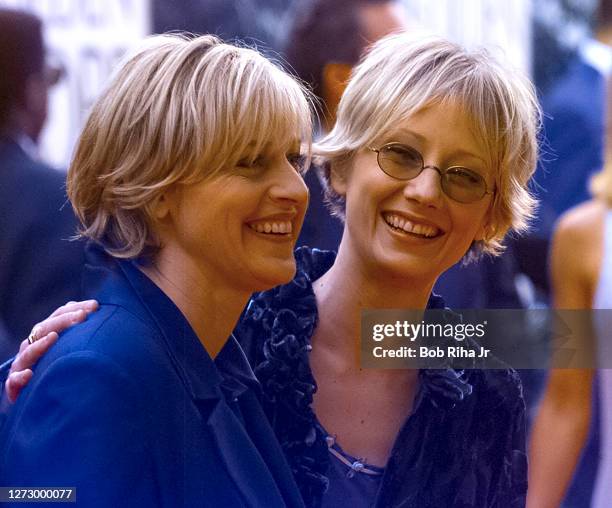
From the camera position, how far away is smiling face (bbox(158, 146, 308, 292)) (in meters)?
2.26

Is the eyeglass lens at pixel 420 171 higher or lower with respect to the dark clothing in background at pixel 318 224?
higher

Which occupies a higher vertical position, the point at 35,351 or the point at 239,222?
the point at 239,222

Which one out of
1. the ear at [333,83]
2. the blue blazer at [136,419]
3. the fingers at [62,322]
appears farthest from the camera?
the ear at [333,83]

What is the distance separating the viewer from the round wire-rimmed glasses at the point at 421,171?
8.02 feet

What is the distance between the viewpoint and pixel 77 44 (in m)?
2.62

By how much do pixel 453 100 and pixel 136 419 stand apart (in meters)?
1.08

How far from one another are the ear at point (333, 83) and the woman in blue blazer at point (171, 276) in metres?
0.17

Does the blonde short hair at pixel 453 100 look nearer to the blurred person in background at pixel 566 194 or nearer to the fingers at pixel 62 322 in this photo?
the blurred person in background at pixel 566 194

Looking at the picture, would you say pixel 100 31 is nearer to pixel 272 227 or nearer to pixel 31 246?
pixel 31 246

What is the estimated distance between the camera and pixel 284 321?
8.25 ft

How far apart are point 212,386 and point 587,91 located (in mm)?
1232

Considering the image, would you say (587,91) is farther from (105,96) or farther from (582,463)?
(105,96)

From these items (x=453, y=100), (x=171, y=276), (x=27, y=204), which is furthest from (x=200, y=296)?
(x=453, y=100)

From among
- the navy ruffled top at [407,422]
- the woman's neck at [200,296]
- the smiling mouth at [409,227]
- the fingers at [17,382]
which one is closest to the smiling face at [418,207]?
the smiling mouth at [409,227]
